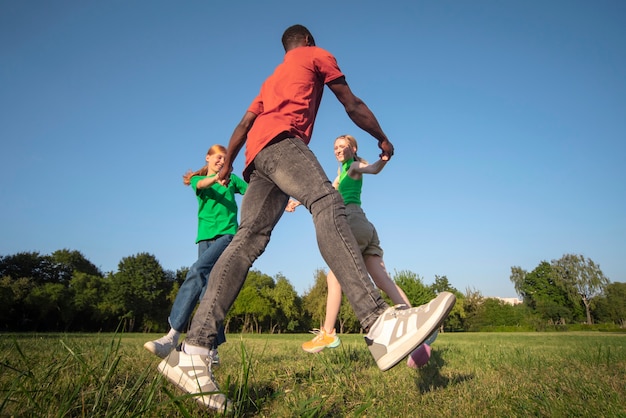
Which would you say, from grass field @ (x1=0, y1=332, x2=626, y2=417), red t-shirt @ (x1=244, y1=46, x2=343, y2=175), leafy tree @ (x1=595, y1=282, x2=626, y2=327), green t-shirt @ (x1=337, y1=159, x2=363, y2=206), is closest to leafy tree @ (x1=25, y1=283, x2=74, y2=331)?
green t-shirt @ (x1=337, y1=159, x2=363, y2=206)

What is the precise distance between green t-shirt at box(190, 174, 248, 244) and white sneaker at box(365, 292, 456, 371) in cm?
304

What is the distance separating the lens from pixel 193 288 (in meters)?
4.18

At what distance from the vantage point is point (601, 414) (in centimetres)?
164

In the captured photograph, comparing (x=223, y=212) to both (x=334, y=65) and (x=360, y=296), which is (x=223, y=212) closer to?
(x=334, y=65)

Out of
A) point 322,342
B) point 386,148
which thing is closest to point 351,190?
point 386,148

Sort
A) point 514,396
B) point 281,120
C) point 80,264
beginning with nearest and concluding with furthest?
point 514,396 < point 281,120 < point 80,264

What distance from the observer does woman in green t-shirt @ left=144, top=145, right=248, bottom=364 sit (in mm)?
4113

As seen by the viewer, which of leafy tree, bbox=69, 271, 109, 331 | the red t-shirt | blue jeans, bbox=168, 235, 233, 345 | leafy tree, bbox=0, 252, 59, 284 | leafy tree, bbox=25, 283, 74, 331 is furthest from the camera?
leafy tree, bbox=0, 252, 59, 284

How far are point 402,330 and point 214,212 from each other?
3.35 metres

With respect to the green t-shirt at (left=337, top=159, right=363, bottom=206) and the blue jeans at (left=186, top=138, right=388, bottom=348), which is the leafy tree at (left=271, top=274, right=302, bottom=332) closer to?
the green t-shirt at (left=337, top=159, right=363, bottom=206)

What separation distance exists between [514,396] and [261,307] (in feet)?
159

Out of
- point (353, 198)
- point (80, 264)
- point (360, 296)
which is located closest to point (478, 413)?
point (360, 296)

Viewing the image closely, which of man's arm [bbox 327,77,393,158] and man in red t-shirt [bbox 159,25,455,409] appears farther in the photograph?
man's arm [bbox 327,77,393,158]

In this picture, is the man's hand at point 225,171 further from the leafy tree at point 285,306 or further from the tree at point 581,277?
the tree at point 581,277
